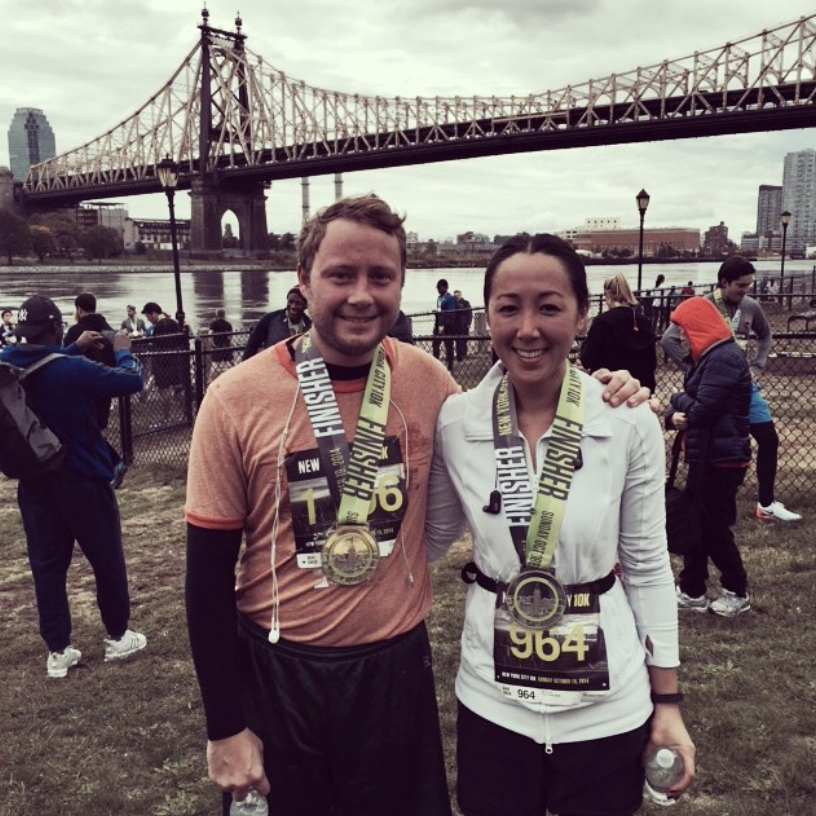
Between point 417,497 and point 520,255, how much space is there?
0.60 metres

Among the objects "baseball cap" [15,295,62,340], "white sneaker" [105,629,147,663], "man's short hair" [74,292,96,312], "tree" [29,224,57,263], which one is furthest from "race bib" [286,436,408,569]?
"tree" [29,224,57,263]

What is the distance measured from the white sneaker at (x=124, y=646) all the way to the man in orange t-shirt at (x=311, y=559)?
8.32 ft

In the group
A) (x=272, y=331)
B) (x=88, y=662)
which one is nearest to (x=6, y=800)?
(x=88, y=662)

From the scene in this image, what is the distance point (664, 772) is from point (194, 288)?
2407 inches

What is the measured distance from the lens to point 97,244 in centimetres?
9031

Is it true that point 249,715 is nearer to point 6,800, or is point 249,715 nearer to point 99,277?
point 6,800

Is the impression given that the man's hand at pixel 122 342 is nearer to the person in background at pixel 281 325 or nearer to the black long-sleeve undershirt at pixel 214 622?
the person in background at pixel 281 325

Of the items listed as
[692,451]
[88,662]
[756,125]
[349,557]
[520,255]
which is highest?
[756,125]

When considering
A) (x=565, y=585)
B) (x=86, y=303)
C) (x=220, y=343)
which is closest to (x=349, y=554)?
(x=565, y=585)

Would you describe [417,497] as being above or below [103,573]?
above

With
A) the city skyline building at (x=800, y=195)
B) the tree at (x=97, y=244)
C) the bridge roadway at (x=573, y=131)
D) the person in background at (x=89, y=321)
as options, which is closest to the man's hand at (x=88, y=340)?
the person in background at (x=89, y=321)

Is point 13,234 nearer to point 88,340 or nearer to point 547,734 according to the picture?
point 88,340

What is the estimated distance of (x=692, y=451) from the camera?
4.12 metres

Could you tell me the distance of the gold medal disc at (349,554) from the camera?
176 centimetres
